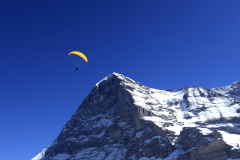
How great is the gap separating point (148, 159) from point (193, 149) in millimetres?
34682

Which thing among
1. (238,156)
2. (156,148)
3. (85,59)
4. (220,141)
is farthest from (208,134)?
(85,59)

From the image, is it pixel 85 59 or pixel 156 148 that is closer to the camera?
pixel 85 59

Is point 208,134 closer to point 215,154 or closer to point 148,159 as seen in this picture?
point 215,154

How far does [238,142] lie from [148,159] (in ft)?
206

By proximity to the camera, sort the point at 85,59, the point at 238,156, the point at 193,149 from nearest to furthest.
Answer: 1. the point at 85,59
2. the point at 238,156
3. the point at 193,149

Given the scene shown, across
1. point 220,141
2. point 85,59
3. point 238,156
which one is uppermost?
point 85,59

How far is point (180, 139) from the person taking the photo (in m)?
198

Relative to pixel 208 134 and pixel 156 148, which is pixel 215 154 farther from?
pixel 156 148

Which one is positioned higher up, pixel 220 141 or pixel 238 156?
pixel 220 141

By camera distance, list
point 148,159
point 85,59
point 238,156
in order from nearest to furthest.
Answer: point 85,59 → point 238,156 → point 148,159

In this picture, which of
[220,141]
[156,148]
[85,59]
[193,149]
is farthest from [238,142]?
[85,59]

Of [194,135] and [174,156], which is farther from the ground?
[194,135]

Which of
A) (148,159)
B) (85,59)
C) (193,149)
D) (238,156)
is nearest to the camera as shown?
(85,59)

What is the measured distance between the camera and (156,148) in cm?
19925
